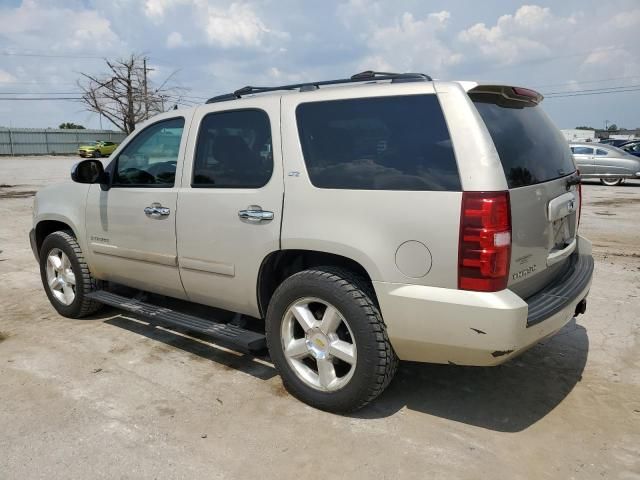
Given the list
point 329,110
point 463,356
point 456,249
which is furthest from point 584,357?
point 329,110

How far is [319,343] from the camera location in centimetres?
327

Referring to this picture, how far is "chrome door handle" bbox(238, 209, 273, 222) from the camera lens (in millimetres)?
3396

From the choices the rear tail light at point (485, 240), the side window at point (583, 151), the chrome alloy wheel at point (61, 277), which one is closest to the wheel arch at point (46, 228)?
the chrome alloy wheel at point (61, 277)

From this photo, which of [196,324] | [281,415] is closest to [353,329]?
[281,415]

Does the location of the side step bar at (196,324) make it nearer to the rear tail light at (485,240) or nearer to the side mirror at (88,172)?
the side mirror at (88,172)

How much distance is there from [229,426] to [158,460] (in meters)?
0.46

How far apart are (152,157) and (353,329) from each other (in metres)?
2.26

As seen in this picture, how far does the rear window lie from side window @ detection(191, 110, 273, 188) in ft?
4.48

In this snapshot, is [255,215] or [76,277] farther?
[76,277]

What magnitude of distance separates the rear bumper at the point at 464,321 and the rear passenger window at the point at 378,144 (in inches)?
22.1

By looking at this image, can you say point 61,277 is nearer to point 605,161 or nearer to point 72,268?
point 72,268

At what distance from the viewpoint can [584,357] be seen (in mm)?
4082

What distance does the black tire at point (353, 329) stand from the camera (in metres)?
3.01

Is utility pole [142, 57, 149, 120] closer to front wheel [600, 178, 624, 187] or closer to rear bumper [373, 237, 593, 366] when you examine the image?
front wheel [600, 178, 624, 187]
